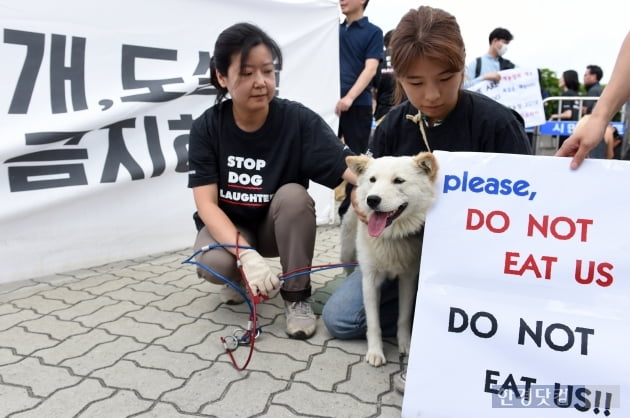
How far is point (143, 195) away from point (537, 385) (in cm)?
313

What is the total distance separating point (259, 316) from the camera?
8.91 ft

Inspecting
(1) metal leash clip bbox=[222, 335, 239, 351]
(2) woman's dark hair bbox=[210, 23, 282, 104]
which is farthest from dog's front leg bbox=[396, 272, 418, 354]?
(2) woman's dark hair bbox=[210, 23, 282, 104]

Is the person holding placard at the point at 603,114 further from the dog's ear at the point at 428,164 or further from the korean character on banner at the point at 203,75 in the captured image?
the korean character on banner at the point at 203,75

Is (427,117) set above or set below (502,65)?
below

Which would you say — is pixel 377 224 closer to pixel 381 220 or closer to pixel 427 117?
pixel 381 220

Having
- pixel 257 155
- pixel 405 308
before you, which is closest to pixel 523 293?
pixel 405 308

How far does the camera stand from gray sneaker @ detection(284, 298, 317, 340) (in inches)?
94.8

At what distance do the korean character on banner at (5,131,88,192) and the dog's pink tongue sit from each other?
237 cm

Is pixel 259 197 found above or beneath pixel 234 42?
beneath

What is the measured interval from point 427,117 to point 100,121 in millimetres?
2436

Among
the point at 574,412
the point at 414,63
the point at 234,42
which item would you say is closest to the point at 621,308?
the point at 574,412

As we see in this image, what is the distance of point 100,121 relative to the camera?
11.0 ft

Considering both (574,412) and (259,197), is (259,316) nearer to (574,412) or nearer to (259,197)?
(259,197)

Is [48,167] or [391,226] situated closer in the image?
[391,226]
